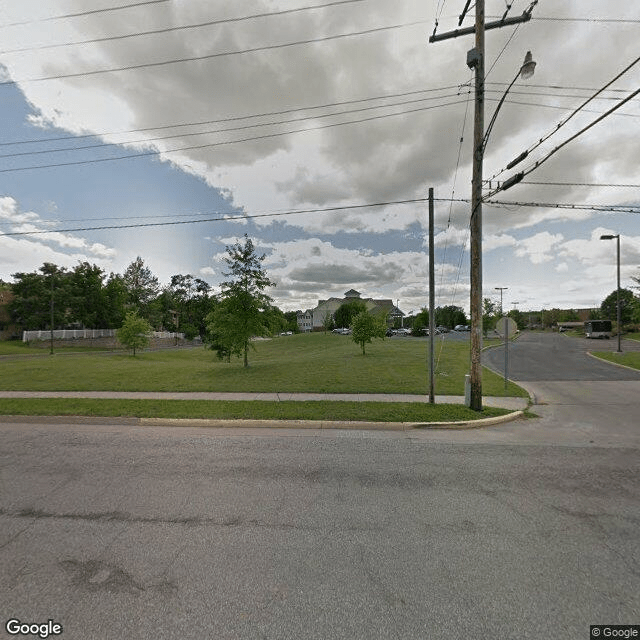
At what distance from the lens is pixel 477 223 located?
337 inches

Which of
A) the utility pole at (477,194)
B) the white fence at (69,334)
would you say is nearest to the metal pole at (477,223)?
the utility pole at (477,194)

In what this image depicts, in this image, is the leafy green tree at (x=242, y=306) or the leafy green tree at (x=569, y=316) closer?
the leafy green tree at (x=242, y=306)

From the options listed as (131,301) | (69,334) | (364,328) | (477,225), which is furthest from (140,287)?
(477,225)

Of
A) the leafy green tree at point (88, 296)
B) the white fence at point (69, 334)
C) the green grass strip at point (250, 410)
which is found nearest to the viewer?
the green grass strip at point (250, 410)

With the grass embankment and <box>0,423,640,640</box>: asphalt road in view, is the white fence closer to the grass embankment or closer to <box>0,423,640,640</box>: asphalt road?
the grass embankment

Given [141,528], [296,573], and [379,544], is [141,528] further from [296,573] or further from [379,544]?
[379,544]

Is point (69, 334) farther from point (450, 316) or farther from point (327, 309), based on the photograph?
point (450, 316)

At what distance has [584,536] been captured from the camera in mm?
3322

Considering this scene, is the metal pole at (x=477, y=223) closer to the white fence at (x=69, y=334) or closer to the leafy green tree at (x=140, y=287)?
the white fence at (x=69, y=334)

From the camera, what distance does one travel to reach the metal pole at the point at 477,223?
826 cm

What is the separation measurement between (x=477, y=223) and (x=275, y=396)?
7765mm

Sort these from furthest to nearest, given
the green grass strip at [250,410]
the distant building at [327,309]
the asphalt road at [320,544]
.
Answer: the distant building at [327,309], the green grass strip at [250,410], the asphalt road at [320,544]

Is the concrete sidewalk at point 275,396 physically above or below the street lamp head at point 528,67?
below

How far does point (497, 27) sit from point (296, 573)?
12.3 meters
